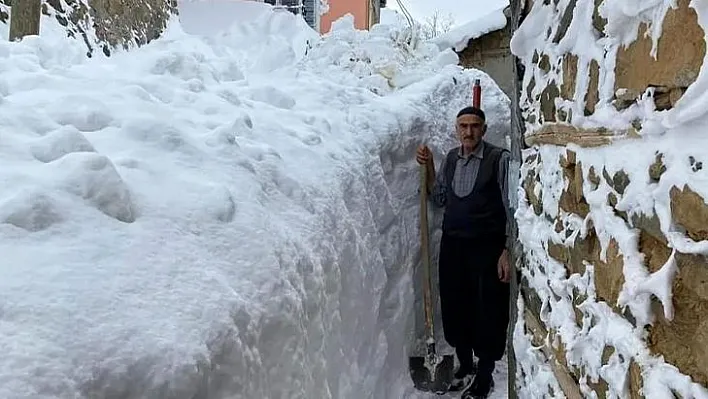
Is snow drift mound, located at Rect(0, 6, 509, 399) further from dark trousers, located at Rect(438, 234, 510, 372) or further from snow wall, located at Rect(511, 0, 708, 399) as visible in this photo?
snow wall, located at Rect(511, 0, 708, 399)

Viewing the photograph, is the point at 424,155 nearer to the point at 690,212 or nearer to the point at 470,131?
the point at 470,131

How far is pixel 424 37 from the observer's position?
795 centimetres

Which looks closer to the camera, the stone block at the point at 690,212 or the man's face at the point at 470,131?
the stone block at the point at 690,212

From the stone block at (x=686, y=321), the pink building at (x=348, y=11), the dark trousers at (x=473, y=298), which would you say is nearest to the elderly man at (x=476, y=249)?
the dark trousers at (x=473, y=298)

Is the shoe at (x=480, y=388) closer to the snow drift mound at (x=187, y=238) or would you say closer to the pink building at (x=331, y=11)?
the snow drift mound at (x=187, y=238)

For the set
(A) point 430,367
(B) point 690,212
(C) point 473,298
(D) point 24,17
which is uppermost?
(D) point 24,17

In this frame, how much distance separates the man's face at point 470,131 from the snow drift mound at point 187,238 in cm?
47

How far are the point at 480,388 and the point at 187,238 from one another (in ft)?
9.04

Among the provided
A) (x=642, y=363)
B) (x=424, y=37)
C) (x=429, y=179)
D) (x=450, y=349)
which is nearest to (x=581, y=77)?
(x=642, y=363)

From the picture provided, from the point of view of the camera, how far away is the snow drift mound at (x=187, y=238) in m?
1.20

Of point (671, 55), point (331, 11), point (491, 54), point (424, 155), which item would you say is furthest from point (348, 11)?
point (671, 55)

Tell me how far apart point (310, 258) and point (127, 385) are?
43.5 inches

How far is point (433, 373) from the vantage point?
3.95m

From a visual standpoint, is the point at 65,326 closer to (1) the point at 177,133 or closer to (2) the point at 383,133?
(1) the point at 177,133
